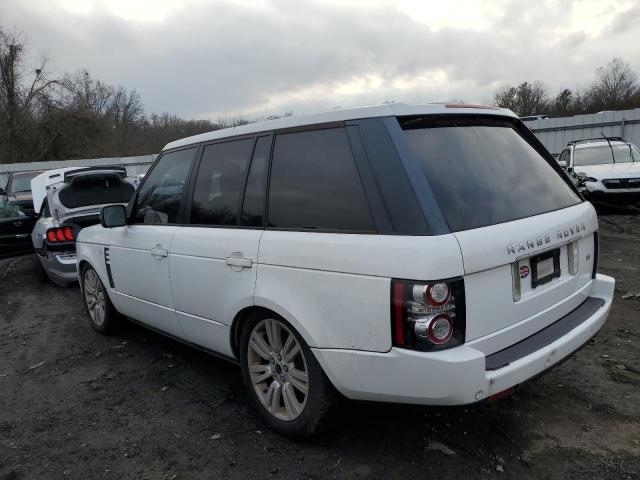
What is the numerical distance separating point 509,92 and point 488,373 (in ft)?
198

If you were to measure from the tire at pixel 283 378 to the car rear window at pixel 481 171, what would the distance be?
1.09m

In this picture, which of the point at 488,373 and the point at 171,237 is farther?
the point at 171,237

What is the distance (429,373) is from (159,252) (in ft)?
7.53

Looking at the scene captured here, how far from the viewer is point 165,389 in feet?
12.4

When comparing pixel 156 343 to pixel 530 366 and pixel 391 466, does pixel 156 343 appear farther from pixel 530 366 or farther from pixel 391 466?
pixel 530 366

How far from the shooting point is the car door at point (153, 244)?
3.69 meters

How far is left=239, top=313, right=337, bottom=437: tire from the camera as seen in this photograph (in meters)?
2.65

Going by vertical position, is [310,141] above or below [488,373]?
above

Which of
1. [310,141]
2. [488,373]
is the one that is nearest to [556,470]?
[488,373]

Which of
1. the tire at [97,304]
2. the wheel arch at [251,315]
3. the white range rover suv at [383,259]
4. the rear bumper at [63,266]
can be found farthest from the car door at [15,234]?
the wheel arch at [251,315]

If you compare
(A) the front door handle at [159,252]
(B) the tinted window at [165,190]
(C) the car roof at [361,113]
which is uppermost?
(C) the car roof at [361,113]

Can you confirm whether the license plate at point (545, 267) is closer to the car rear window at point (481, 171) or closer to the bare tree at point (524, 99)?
the car rear window at point (481, 171)

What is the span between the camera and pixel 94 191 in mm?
7848

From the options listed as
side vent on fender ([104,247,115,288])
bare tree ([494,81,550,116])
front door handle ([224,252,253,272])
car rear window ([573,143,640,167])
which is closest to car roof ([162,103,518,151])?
front door handle ([224,252,253,272])
